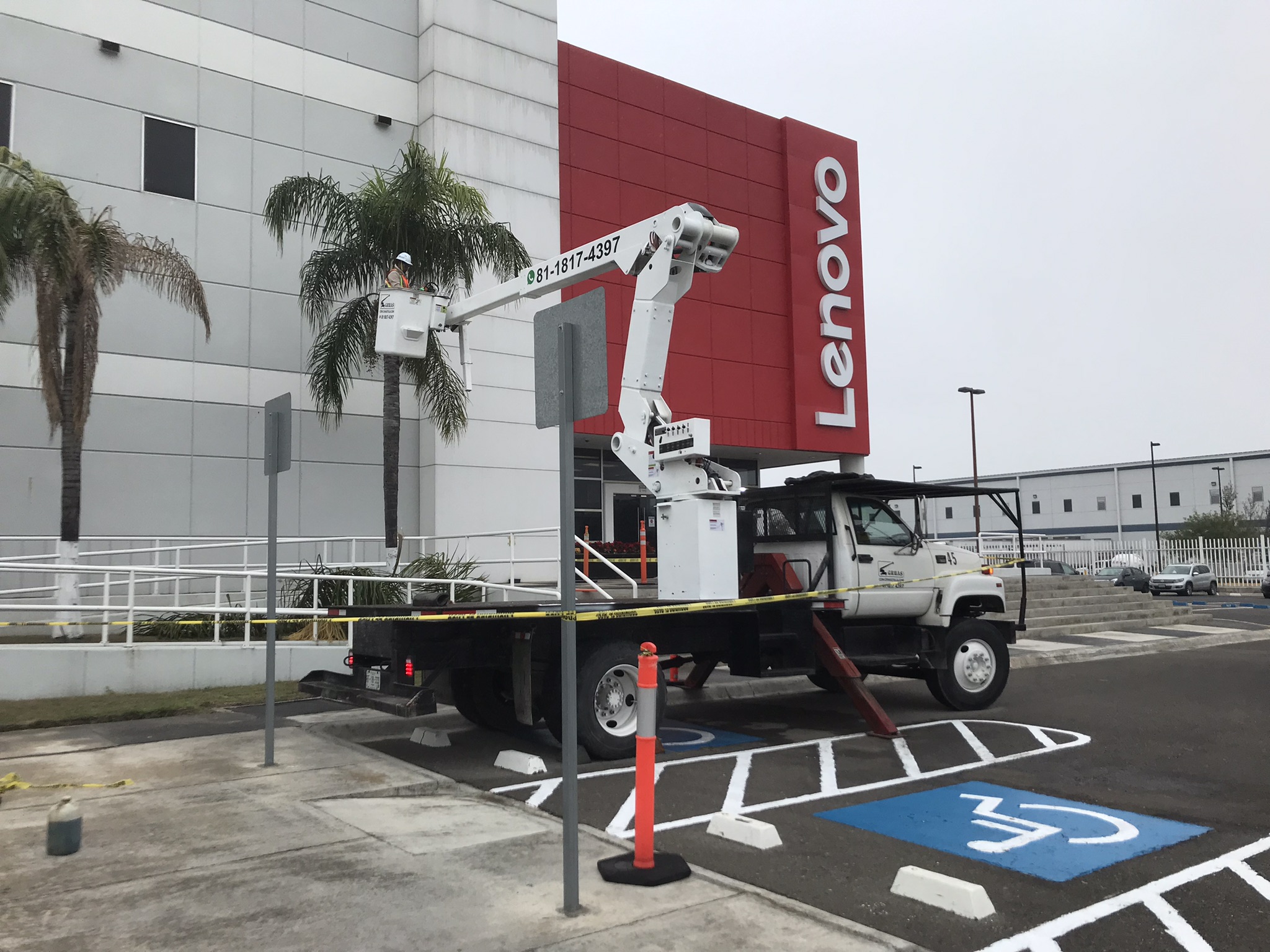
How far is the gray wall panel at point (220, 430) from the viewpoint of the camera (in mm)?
17219

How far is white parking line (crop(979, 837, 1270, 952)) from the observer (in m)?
4.20

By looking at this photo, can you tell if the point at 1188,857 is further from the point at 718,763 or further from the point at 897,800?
the point at 718,763

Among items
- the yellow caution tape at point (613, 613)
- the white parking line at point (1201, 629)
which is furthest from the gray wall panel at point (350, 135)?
the white parking line at point (1201, 629)

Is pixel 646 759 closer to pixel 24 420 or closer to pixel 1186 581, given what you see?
pixel 24 420

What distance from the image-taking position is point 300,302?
1734 cm

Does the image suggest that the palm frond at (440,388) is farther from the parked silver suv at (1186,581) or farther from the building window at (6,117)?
the parked silver suv at (1186,581)

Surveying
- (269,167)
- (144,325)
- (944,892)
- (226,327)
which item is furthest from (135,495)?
(944,892)

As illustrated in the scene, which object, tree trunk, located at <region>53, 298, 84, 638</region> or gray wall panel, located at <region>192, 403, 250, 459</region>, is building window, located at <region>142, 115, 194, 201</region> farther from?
tree trunk, located at <region>53, 298, 84, 638</region>

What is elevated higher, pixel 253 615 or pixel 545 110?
pixel 545 110

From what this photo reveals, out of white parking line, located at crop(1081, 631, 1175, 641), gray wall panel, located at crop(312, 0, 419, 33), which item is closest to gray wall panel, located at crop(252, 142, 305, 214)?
gray wall panel, located at crop(312, 0, 419, 33)

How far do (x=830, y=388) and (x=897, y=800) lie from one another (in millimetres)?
23041

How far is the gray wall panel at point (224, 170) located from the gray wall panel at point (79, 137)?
106 cm

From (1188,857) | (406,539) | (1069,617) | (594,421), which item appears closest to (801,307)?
(594,421)

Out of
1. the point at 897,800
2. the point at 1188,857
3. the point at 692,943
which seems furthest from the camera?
the point at 897,800
